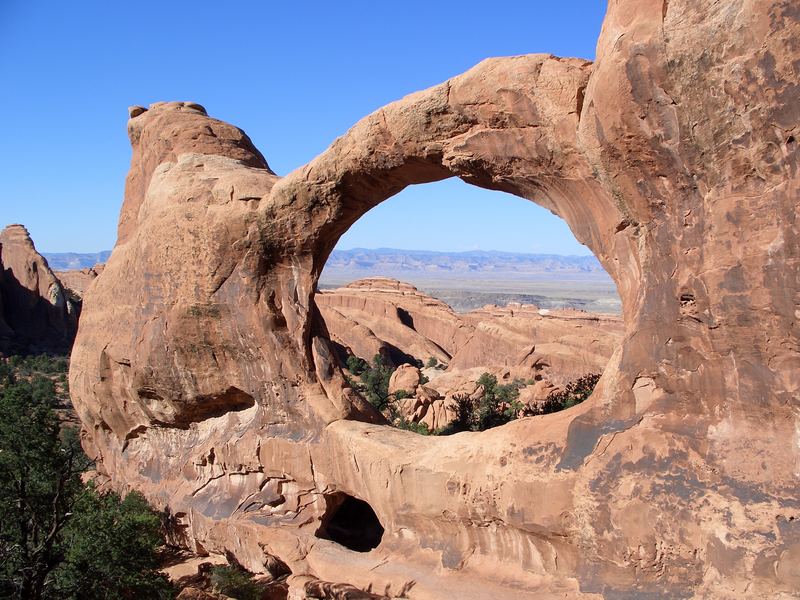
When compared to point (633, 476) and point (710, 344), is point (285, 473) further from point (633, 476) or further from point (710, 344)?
point (710, 344)

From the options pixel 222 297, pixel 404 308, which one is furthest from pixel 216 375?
pixel 404 308

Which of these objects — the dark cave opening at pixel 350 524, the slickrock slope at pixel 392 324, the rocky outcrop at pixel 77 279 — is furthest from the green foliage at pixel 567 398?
the rocky outcrop at pixel 77 279

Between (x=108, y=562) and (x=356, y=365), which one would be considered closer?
(x=108, y=562)

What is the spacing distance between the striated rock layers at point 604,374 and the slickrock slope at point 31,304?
36.9 m

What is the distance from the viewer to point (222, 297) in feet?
35.5

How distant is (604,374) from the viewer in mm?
6836

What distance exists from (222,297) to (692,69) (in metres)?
7.89

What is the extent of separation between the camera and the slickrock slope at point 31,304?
1721 inches

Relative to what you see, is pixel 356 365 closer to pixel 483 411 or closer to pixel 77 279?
pixel 483 411

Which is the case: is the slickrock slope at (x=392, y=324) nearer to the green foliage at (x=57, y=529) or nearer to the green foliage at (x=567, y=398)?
the green foliage at (x=567, y=398)

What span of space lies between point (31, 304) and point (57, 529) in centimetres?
4177

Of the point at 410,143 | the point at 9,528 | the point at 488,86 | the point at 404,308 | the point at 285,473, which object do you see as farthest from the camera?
the point at 404,308

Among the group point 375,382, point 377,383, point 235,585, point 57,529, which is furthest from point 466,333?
point 57,529

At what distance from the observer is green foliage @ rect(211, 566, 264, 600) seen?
9031 mm
